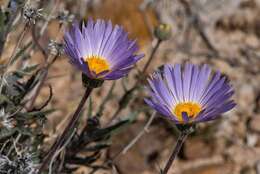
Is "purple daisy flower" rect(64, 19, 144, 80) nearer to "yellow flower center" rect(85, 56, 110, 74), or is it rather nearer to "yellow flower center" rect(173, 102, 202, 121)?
"yellow flower center" rect(85, 56, 110, 74)

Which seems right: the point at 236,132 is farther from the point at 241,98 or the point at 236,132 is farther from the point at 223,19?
the point at 223,19

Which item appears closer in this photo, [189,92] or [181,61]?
[189,92]

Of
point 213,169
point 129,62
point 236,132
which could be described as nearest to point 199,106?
point 129,62

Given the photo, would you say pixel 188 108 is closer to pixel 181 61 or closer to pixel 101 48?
pixel 101 48

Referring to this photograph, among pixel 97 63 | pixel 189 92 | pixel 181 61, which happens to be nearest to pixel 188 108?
pixel 189 92

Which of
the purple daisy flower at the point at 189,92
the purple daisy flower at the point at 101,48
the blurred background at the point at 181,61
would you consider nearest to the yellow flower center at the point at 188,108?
the purple daisy flower at the point at 189,92

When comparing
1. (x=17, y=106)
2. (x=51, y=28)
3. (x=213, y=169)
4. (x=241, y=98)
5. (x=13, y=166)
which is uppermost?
(x=51, y=28)

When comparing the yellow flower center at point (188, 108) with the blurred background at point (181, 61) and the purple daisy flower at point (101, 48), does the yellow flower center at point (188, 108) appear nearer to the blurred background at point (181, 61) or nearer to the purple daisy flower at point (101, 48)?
the purple daisy flower at point (101, 48)

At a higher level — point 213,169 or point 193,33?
point 193,33
